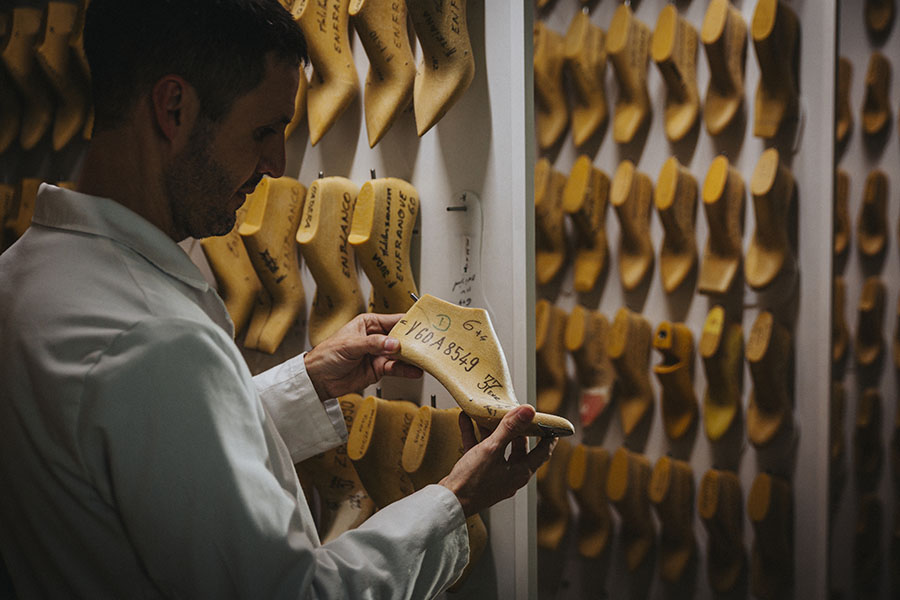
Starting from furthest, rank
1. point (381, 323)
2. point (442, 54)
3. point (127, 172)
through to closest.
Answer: point (442, 54) → point (381, 323) → point (127, 172)

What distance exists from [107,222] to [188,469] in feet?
0.77

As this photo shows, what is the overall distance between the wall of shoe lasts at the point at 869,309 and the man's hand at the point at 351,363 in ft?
2.92

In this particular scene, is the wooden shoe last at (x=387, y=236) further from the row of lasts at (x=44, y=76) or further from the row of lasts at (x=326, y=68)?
the row of lasts at (x=44, y=76)

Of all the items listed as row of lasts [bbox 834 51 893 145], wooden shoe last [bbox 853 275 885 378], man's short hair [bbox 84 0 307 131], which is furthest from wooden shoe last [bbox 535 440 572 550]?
man's short hair [bbox 84 0 307 131]

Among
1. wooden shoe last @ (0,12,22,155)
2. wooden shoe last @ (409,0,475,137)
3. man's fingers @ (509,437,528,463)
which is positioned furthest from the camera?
wooden shoe last @ (0,12,22,155)

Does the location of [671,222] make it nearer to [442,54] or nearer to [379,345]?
[442,54]

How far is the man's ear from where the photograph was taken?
2.12 feet

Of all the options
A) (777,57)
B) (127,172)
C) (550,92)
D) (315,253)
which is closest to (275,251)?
(315,253)

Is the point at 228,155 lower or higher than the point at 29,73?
lower

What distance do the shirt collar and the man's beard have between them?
38 millimetres

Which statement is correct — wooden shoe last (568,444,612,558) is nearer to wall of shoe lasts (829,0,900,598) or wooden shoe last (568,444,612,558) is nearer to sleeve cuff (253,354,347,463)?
wall of shoe lasts (829,0,900,598)

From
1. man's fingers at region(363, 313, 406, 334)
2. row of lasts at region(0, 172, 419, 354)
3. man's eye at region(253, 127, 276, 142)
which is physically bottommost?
man's fingers at region(363, 313, 406, 334)

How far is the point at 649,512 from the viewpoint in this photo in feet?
5.02

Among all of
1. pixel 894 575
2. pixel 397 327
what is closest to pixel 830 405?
pixel 894 575
